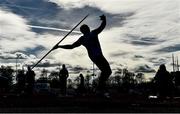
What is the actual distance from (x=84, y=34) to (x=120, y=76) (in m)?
123

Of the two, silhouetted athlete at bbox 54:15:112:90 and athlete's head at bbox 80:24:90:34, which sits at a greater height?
athlete's head at bbox 80:24:90:34

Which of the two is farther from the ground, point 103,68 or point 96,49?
point 96,49

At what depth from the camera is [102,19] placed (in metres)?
10.5

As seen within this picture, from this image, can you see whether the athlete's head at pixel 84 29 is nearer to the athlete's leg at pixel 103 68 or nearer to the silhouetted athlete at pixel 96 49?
the silhouetted athlete at pixel 96 49

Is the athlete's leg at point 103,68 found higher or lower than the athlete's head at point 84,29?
lower

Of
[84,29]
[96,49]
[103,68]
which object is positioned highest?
[84,29]

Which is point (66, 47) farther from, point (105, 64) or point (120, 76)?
point (120, 76)

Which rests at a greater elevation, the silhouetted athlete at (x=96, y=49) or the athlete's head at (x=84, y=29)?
the athlete's head at (x=84, y=29)

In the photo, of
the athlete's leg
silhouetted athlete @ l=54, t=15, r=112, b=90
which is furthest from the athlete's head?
the athlete's leg

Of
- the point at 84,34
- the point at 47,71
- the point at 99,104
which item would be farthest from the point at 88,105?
the point at 47,71

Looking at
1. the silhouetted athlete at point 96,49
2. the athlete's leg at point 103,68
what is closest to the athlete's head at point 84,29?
the silhouetted athlete at point 96,49

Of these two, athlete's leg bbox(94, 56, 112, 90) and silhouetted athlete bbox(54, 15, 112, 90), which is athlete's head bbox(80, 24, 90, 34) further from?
athlete's leg bbox(94, 56, 112, 90)

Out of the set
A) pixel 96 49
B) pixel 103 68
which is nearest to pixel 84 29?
pixel 96 49

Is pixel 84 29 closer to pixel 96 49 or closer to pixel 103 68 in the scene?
pixel 96 49
